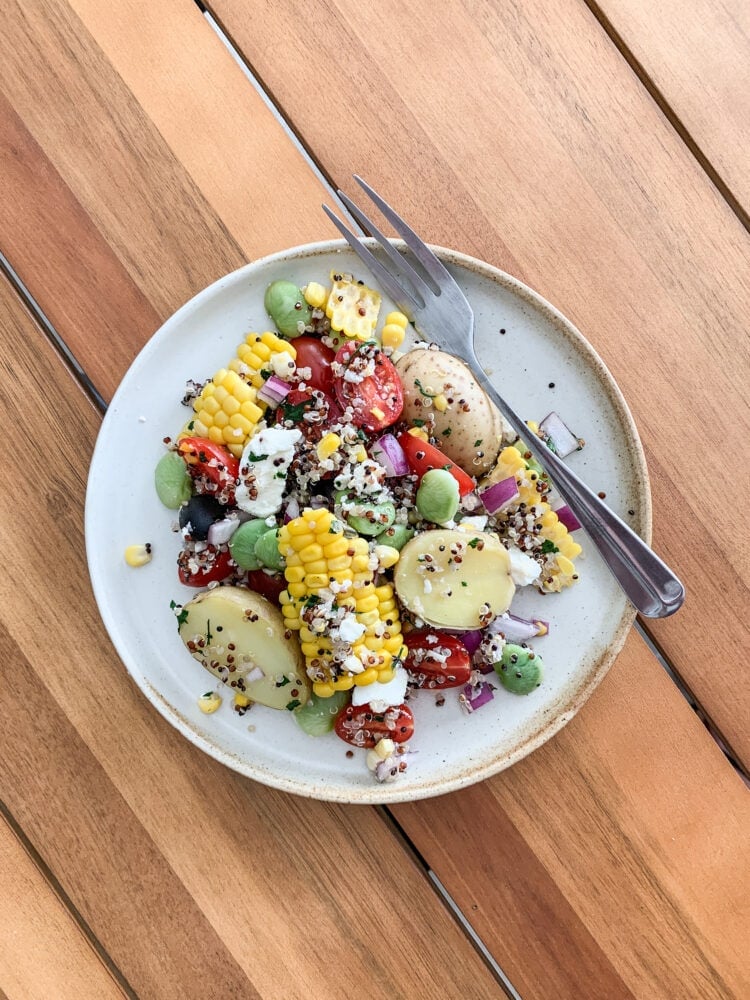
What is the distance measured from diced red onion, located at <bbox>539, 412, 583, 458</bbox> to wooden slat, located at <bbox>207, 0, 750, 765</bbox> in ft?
0.63

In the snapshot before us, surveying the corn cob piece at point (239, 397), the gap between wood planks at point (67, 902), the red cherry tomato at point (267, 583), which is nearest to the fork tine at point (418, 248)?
the corn cob piece at point (239, 397)

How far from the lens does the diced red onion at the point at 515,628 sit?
3.85 ft

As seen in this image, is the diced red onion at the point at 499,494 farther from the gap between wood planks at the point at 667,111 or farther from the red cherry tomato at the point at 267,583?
the gap between wood planks at the point at 667,111

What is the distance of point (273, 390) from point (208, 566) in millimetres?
283

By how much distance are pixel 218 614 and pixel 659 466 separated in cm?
79

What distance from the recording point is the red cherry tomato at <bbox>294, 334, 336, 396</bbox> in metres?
1.15

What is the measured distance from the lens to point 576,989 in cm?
132

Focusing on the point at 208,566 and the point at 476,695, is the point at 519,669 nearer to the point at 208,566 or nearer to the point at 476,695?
the point at 476,695

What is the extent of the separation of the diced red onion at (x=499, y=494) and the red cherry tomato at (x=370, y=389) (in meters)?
0.18

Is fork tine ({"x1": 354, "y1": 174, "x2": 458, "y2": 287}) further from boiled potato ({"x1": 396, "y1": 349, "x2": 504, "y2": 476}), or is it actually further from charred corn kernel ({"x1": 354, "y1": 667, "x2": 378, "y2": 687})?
charred corn kernel ({"x1": 354, "y1": 667, "x2": 378, "y2": 687})

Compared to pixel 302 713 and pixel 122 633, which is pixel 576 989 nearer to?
pixel 302 713

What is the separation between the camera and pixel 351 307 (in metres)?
1.16

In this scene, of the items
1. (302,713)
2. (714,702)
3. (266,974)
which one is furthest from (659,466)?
(266,974)

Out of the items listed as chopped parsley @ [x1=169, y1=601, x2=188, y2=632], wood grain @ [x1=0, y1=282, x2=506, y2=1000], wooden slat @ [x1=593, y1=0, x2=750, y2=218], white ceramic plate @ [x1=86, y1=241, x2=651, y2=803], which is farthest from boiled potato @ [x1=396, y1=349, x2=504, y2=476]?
wooden slat @ [x1=593, y1=0, x2=750, y2=218]
